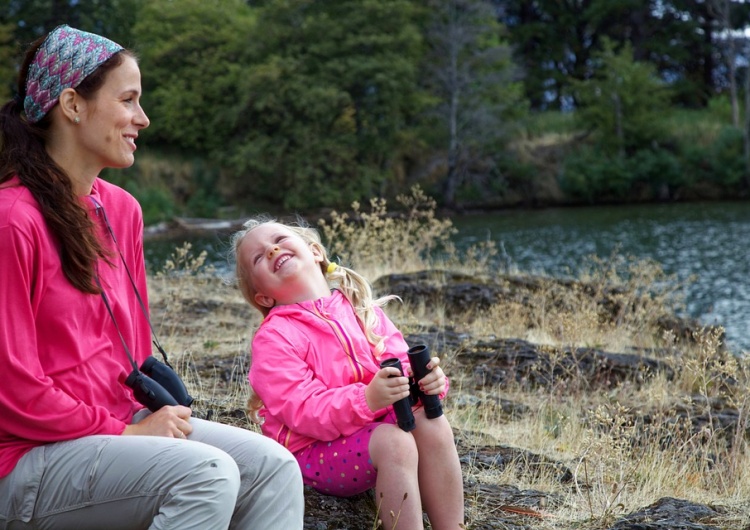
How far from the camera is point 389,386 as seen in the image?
263cm

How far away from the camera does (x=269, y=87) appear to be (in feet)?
104

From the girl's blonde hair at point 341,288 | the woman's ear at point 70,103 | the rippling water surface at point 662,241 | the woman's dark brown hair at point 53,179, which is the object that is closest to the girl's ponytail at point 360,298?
the girl's blonde hair at point 341,288

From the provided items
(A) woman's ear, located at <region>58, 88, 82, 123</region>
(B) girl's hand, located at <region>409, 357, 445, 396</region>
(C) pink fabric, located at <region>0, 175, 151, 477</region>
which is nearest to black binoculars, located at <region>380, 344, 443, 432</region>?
(B) girl's hand, located at <region>409, 357, 445, 396</region>

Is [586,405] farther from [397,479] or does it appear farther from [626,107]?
[626,107]

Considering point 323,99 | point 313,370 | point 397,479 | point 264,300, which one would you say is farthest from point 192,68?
point 397,479

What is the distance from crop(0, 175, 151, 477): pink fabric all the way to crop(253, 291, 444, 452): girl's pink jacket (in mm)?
497

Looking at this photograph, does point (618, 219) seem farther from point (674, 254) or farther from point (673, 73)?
point (673, 73)

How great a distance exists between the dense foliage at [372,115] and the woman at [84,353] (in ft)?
92.6

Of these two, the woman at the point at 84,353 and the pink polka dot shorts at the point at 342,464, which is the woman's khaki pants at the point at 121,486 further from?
the pink polka dot shorts at the point at 342,464

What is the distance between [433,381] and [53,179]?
4.02 ft

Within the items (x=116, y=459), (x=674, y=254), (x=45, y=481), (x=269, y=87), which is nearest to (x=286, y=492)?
(x=116, y=459)

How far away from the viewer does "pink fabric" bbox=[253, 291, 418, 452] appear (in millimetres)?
2756

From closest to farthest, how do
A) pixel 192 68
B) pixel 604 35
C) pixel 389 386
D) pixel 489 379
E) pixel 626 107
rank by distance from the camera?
1. pixel 389 386
2. pixel 489 379
3. pixel 626 107
4. pixel 192 68
5. pixel 604 35

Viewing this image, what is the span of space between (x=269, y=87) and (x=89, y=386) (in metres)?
30.4
